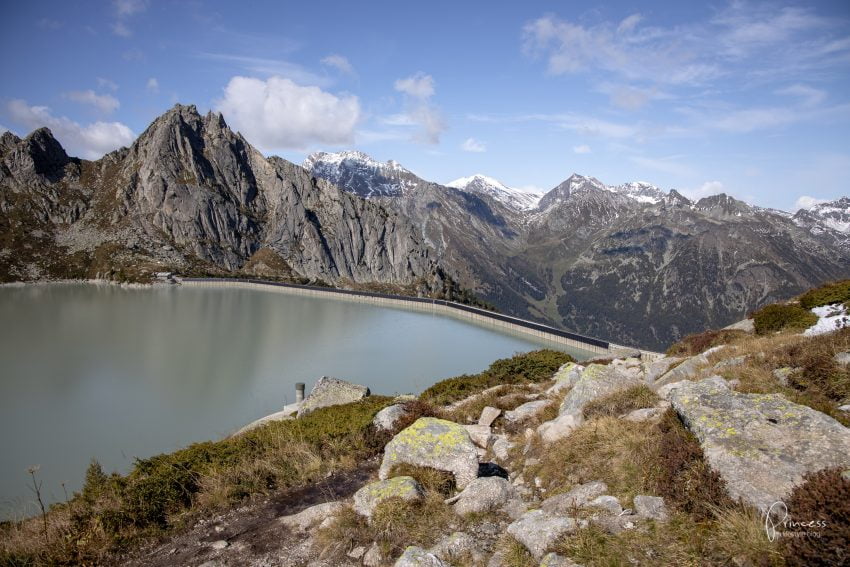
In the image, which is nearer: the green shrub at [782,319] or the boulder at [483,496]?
the boulder at [483,496]

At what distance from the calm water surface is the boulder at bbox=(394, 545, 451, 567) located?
13.1 m

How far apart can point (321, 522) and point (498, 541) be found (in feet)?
10.6

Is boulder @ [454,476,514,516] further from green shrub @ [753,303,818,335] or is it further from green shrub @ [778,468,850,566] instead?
green shrub @ [753,303,818,335]

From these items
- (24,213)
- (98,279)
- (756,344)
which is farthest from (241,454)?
(24,213)

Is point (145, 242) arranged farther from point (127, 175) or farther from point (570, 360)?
point (570, 360)

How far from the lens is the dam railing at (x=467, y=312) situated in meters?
50.1

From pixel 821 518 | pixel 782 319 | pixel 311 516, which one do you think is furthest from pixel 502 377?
pixel 821 518

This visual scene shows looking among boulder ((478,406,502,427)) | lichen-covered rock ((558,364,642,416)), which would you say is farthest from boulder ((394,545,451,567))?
boulder ((478,406,502,427))

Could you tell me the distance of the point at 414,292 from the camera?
14962 centimetres

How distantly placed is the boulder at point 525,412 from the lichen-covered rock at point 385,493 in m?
5.52

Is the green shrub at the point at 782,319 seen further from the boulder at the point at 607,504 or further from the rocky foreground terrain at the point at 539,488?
the boulder at the point at 607,504

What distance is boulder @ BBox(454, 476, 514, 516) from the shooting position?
7711mm

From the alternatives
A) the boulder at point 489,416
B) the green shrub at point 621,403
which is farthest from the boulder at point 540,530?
the boulder at point 489,416

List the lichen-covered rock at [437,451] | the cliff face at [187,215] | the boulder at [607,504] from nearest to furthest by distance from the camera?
the boulder at [607,504], the lichen-covered rock at [437,451], the cliff face at [187,215]
